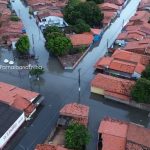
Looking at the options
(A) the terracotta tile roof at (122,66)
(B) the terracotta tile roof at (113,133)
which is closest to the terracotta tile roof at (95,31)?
(A) the terracotta tile roof at (122,66)

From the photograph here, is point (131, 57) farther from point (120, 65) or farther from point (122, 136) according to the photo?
point (122, 136)

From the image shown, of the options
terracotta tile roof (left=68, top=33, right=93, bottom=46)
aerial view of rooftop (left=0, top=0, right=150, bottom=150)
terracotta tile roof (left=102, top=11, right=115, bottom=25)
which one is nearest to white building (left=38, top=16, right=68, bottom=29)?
aerial view of rooftop (left=0, top=0, right=150, bottom=150)

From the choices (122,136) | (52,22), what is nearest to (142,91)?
(122,136)

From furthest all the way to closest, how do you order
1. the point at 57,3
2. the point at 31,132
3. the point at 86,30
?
the point at 57,3 < the point at 86,30 < the point at 31,132

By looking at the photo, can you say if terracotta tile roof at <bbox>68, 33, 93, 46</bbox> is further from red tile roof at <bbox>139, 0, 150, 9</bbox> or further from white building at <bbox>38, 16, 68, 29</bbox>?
red tile roof at <bbox>139, 0, 150, 9</bbox>

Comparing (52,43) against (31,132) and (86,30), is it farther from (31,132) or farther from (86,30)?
(31,132)

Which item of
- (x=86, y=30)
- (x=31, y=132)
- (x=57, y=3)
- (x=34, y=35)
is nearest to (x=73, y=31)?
(x=86, y=30)

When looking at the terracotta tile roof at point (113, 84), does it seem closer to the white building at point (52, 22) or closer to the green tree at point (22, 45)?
the green tree at point (22, 45)
